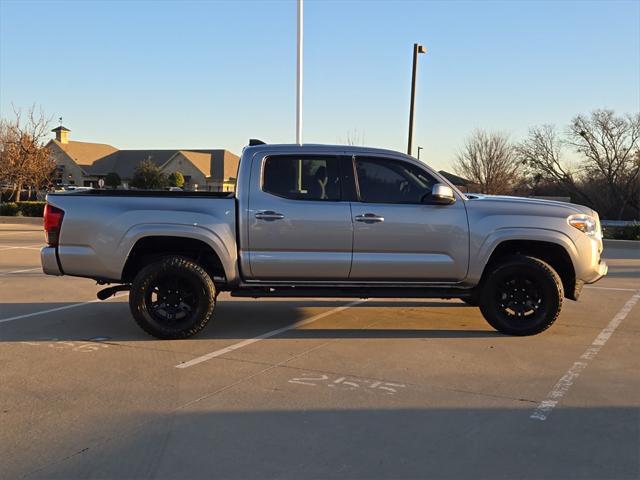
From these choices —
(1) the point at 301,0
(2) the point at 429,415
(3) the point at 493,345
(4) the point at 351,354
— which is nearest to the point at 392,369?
(4) the point at 351,354

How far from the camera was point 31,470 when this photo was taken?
3309 millimetres

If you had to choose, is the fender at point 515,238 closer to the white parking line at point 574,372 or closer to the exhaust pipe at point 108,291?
the white parking line at point 574,372

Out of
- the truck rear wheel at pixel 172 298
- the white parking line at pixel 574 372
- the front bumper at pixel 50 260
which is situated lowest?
the white parking line at pixel 574 372

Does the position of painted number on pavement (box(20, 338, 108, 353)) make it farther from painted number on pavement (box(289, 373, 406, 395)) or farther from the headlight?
the headlight

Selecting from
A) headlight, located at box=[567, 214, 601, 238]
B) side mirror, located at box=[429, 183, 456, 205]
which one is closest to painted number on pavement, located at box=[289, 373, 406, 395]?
side mirror, located at box=[429, 183, 456, 205]

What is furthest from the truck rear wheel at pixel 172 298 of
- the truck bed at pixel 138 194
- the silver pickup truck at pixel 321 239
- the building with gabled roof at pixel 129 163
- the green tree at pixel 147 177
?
the building with gabled roof at pixel 129 163

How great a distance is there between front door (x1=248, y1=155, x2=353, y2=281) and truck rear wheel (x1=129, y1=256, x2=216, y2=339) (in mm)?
567

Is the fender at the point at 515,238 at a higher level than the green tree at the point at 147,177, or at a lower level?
lower

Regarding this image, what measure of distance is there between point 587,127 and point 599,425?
159 feet

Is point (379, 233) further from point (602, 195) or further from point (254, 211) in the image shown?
point (602, 195)

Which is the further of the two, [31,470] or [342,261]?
[342,261]

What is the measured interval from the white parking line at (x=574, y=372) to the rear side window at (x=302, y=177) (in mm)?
2873

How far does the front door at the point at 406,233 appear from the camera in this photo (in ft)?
20.3

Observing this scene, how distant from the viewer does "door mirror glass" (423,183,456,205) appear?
6.05 m
